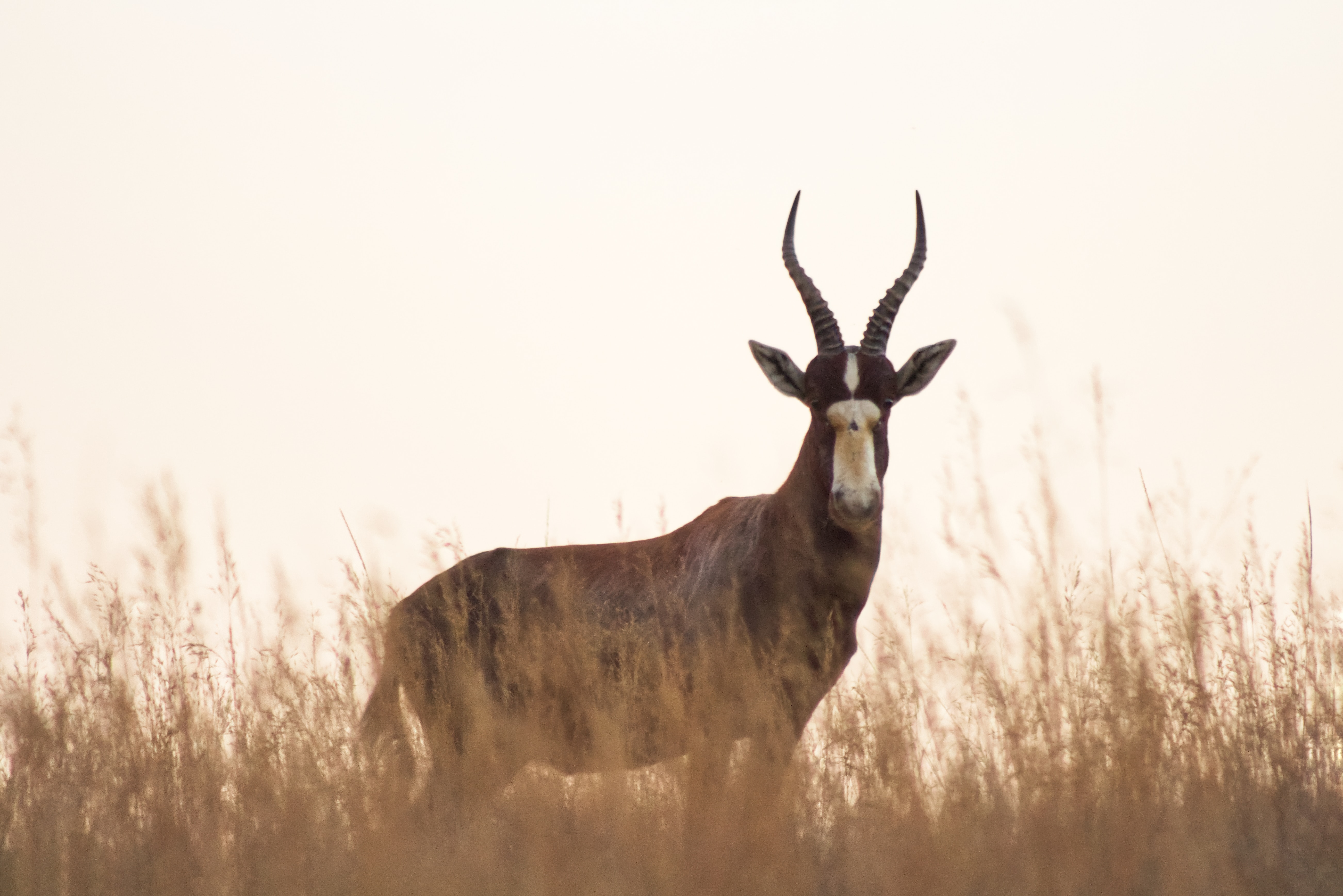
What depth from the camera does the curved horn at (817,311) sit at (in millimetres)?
7875

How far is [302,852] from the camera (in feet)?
16.2

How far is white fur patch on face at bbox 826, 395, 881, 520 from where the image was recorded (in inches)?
257

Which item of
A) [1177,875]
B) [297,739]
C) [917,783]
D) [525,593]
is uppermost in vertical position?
[525,593]

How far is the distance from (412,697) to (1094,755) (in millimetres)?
4125

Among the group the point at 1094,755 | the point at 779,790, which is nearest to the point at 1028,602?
the point at 1094,755

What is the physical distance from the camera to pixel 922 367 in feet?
25.7

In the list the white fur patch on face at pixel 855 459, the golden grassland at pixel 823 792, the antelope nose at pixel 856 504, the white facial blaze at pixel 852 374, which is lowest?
the golden grassland at pixel 823 792

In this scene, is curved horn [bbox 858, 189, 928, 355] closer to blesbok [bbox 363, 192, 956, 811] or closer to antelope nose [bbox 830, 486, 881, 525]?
blesbok [bbox 363, 192, 956, 811]

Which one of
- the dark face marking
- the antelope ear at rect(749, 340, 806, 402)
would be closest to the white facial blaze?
the dark face marking

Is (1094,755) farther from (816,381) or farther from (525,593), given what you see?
(525,593)

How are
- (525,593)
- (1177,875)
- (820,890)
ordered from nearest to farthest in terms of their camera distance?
1. (1177,875)
2. (820,890)
3. (525,593)

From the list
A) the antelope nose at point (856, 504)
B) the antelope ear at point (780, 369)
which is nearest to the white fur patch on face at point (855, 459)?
the antelope nose at point (856, 504)

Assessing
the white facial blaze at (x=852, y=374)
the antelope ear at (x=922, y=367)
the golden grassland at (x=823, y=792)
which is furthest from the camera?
the antelope ear at (x=922, y=367)

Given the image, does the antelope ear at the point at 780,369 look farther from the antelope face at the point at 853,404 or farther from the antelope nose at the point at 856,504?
the antelope nose at the point at 856,504
